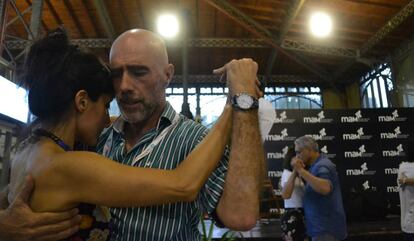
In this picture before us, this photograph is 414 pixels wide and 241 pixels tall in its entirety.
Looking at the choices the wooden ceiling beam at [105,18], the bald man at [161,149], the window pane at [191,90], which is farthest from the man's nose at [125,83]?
the window pane at [191,90]

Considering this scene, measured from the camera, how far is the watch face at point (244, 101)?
1025mm

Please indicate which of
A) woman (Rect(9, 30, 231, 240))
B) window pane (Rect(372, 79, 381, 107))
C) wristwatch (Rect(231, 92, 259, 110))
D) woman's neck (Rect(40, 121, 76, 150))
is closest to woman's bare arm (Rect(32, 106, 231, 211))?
woman (Rect(9, 30, 231, 240))

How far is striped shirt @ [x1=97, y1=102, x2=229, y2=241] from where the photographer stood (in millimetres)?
982

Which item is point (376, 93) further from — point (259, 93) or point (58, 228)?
point (58, 228)

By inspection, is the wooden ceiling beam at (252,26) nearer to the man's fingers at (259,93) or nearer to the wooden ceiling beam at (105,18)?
the wooden ceiling beam at (105,18)

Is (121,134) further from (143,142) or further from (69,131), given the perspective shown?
(69,131)

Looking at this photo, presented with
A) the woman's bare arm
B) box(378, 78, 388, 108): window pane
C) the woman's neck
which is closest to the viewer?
the woman's bare arm

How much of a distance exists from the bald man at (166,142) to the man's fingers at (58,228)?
5.4 inches

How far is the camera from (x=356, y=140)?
24.1 ft

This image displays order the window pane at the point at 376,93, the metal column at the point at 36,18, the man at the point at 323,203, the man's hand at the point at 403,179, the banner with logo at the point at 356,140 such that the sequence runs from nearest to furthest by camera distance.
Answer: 1. the man at the point at 323,203
2. the man's hand at the point at 403,179
3. the metal column at the point at 36,18
4. the banner with logo at the point at 356,140
5. the window pane at the point at 376,93

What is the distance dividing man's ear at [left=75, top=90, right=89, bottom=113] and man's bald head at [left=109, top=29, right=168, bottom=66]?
258 millimetres

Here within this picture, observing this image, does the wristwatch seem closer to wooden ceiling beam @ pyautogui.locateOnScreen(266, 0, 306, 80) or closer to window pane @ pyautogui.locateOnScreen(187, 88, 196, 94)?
wooden ceiling beam @ pyautogui.locateOnScreen(266, 0, 306, 80)

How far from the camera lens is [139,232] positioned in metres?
0.98

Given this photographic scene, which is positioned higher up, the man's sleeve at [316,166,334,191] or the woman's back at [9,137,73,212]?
the man's sleeve at [316,166,334,191]
